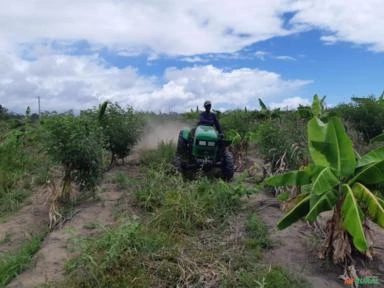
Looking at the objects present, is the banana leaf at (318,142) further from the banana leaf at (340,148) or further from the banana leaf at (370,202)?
the banana leaf at (370,202)

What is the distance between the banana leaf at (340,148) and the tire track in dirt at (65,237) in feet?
11.0

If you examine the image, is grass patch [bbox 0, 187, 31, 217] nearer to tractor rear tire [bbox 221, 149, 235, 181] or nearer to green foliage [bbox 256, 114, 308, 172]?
tractor rear tire [bbox 221, 149, 235, 181]

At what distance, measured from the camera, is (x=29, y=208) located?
33.5 feet

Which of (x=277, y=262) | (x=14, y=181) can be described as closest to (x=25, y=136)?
(x=14, y=181)

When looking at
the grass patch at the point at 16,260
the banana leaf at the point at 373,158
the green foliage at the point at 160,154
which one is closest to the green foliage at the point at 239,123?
the green foliage at the point at 160,154

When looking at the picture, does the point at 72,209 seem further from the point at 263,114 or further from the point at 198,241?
the point at 263,114

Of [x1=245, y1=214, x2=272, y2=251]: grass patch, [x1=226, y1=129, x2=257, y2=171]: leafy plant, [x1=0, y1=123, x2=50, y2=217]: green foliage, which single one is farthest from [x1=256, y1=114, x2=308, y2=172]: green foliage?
[x1=0, y1=123, x2=50, y2=217]: green foliage

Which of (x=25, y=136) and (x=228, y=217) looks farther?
(x=25, y=136)

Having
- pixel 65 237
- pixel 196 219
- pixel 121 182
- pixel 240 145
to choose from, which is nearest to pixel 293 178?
pixel 196 219

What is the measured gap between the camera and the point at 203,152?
11898mm

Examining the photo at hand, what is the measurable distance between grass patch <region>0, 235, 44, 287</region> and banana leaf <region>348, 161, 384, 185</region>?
15.0 ft

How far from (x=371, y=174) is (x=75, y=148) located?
17.6 feet

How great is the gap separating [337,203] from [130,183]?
520 centimetres

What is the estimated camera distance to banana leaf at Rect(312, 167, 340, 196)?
6.40 m
